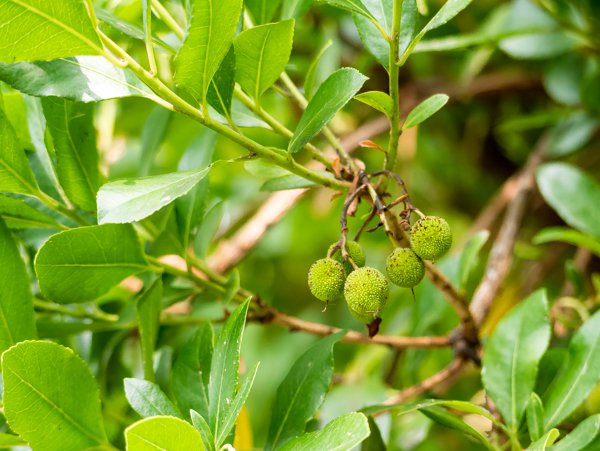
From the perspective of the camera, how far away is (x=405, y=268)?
91 cm

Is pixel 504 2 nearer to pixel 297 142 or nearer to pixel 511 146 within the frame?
pixel 511 146

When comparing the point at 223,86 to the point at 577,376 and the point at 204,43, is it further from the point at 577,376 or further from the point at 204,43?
the point at 577,376

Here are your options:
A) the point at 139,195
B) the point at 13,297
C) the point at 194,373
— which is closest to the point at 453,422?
the point at 194,373

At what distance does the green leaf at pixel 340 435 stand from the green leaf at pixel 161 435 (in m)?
0.12

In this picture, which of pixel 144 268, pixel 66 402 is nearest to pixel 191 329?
pixel 144 268

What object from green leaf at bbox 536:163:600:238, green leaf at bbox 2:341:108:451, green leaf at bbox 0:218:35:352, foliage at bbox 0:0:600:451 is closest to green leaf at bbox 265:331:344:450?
foliage at bbox 0:0:600:451

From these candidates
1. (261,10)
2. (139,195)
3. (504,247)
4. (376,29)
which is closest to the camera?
(139,195)

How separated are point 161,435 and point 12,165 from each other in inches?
17.3

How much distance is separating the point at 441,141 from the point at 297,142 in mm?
1649

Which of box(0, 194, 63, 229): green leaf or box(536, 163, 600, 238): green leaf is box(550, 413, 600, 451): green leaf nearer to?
box(536, 163, 600, 238): green leaf

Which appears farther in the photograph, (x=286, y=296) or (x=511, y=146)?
(x=286, y=296)

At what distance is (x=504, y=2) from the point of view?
86.5 inches

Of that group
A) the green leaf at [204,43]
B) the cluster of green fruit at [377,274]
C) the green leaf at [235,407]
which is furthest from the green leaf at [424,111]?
the green leaf at [235,407]

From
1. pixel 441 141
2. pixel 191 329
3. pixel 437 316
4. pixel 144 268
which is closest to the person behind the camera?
pixel 144 268
